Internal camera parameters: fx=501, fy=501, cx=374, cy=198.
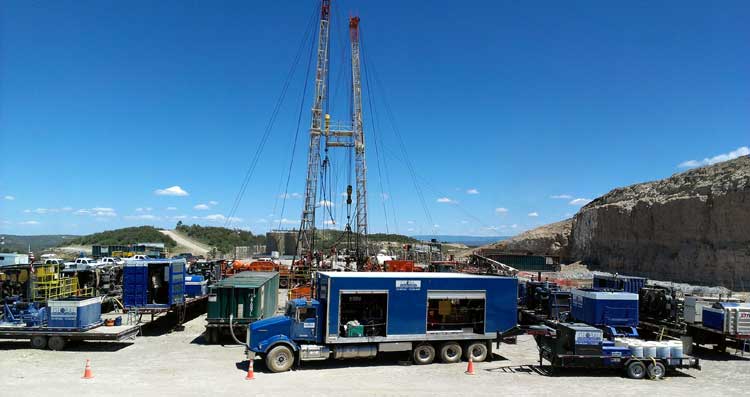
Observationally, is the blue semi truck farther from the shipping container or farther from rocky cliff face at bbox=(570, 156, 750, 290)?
the shipping container

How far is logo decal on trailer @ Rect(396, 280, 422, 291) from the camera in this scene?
1530 centimetres

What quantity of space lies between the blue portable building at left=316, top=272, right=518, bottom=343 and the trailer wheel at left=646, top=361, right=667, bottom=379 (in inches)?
155

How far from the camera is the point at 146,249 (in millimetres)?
58594

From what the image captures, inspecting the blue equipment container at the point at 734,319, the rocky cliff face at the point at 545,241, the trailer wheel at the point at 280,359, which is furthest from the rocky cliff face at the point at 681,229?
the trailer wheel at the point at 280,359

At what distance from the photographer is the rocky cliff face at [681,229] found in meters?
46.5

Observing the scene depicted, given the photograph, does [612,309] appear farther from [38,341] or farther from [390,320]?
[38,341]

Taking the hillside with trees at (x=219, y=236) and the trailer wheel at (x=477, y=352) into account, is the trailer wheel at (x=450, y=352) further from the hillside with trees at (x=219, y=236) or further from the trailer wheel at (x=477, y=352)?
the hillside with trees at (x=219, y=236)

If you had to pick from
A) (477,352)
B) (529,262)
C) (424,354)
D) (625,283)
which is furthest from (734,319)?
(529,262)

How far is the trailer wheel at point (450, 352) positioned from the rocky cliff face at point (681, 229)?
4075 cm

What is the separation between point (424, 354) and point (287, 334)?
427 centimetres

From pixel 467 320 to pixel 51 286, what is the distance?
16.5m

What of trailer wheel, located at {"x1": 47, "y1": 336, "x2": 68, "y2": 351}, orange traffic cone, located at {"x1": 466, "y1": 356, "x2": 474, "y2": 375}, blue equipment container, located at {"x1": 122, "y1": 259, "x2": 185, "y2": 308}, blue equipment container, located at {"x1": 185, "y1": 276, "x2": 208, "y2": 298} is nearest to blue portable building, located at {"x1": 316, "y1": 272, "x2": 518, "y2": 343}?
orange traffic cone, located at {"x1": 466, "y1": 356, "x2": 474, "y2": 375}

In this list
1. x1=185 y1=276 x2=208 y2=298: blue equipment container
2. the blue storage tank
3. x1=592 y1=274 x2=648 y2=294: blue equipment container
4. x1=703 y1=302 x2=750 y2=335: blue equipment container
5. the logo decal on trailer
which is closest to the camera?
the logo decal on trailer

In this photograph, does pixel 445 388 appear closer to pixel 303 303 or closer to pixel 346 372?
pixel 346 372
